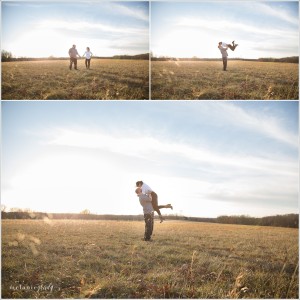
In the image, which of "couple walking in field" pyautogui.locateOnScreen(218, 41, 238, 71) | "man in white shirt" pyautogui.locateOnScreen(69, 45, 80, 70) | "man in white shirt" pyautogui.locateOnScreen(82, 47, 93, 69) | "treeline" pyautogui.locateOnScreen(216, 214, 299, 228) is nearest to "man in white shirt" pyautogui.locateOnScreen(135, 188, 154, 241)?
"treeline" pyautogui.locateOnScreen(216, 214, 299, 228)

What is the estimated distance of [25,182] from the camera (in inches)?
355

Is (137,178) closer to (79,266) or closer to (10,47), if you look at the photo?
(79,266)

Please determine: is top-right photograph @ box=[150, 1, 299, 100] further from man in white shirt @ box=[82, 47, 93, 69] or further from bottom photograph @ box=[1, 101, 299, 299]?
man in white shirt @ box=[82, 47, 93, 69]

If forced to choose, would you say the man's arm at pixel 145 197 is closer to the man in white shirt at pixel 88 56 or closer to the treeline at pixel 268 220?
the treeline at pixel 268 220

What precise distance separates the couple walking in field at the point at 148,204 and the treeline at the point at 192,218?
0.12m

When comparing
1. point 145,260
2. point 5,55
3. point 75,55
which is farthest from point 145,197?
point 5,55

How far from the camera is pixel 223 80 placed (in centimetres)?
931

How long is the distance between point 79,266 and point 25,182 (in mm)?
1650

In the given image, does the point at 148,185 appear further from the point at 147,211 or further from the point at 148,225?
the point at 148,225

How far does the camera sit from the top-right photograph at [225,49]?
30.0ft

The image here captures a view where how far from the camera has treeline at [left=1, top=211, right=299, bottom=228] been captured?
29.3 feet

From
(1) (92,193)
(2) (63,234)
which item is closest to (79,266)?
(2) (63,234)

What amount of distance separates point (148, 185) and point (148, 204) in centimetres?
32

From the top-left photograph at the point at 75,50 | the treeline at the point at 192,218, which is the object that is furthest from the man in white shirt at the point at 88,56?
the treeline at the point at 192,218
